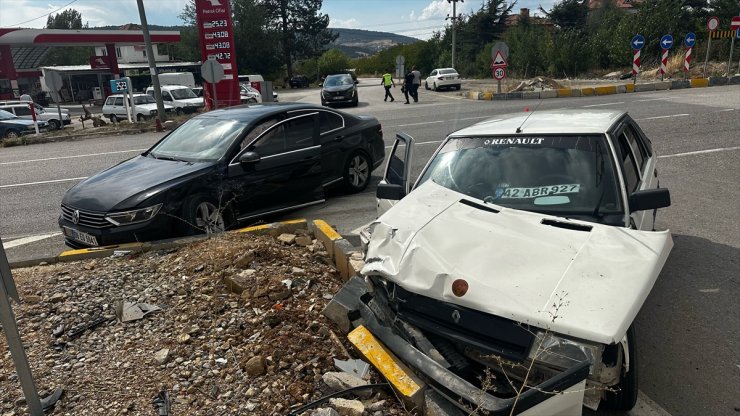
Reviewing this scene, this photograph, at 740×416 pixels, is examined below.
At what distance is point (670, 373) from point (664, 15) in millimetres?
36865

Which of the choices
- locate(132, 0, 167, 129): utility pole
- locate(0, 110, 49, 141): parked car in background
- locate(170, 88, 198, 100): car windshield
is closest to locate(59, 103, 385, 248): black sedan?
locate(132, 0, 167, 129): utility pole

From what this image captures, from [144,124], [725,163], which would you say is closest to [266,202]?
[725,163]

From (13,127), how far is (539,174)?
22317 millimetres

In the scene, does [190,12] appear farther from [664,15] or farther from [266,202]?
[266,202]

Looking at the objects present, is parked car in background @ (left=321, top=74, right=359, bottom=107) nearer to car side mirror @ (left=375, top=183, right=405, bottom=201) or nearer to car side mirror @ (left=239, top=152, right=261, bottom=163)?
car side mirror @ (left=239, top=152, right=261, bottom=163)

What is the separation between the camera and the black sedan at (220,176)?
17.9 ft

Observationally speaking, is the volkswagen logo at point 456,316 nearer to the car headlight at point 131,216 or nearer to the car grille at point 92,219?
the car headlight at point 131,216

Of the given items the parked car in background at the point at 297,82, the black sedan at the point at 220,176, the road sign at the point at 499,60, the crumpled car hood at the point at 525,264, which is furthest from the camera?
the parked car in background at the point at 297,82

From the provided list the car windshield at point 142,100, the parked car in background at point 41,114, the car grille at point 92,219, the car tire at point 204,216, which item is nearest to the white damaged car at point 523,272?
the car tire at point 204,216

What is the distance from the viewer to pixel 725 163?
Result: 8.70 metres

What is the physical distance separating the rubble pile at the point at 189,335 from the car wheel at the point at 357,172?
3.07m

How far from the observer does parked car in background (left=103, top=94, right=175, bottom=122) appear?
23.4 meters

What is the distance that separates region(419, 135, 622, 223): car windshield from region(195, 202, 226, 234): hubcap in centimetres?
276

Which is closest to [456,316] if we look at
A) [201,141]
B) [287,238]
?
[287,238]
